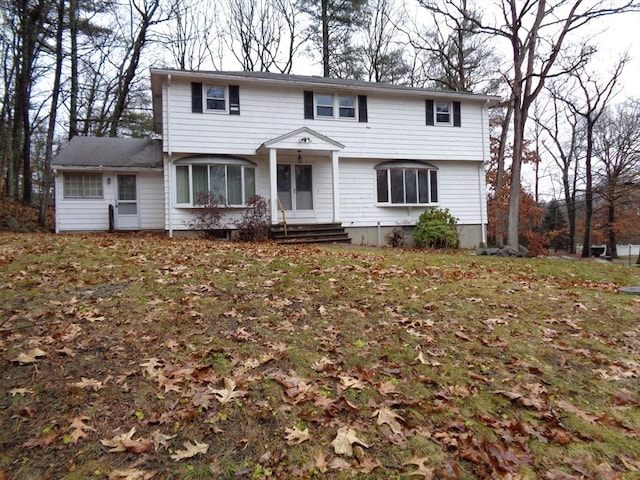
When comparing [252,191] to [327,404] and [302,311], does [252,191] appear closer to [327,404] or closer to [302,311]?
[302,311]

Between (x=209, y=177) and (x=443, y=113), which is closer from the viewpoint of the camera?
(x=209, y=177)

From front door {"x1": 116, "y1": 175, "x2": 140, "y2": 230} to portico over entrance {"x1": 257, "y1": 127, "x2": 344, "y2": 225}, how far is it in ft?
17.4

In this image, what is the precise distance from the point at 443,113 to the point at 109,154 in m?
13.6

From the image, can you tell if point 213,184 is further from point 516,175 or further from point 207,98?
point 516,175

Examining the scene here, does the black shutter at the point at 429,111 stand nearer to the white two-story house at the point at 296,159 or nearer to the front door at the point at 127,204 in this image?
the white two-story house at the point at 296,159

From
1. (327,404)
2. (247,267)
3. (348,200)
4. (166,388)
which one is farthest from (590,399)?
(348,200)

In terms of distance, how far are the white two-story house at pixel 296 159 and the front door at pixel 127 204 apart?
0.12ft

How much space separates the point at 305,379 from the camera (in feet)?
10.6

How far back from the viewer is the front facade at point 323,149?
44.2 feet

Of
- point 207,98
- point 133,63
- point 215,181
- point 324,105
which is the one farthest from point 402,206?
point 133,63

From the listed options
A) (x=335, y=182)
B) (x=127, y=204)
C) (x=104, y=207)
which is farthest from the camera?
(x=127, y=204)

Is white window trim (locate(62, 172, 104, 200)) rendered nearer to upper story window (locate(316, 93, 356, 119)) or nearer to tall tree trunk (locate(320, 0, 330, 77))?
upper story window (locate(316, 93, 356, 119))

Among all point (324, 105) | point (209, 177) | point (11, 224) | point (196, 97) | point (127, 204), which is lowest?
point (11, 224)

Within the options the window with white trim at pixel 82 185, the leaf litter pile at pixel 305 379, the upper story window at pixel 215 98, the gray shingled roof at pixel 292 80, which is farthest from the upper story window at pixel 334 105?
the leaf litter pile at pixel 305 379
